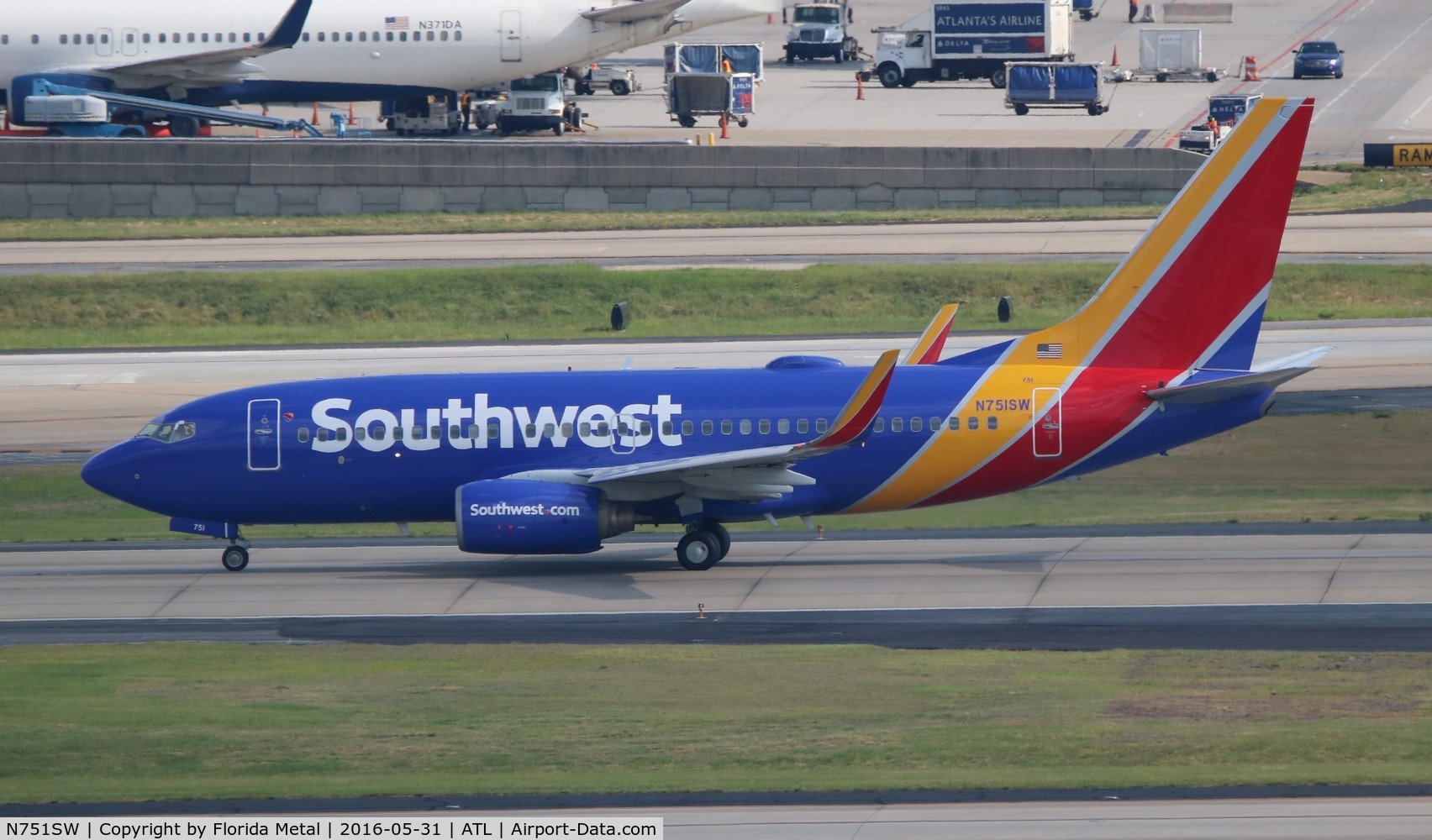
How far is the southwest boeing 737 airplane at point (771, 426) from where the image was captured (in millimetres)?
30719

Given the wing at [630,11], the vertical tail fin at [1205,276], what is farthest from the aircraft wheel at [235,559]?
the wing at [630,11]

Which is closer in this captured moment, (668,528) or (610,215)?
(668,528)

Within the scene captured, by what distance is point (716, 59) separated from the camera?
322ft

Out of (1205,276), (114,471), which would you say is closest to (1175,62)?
(1205,276)

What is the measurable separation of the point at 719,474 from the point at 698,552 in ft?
5.96

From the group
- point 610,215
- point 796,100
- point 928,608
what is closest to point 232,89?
point 610,215

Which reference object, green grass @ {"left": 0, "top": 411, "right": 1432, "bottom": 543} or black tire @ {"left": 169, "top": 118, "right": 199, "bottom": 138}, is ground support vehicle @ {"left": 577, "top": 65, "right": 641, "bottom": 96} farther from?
green grass @ {"left": 0, "top": 411, "right": 1432, "bottom": 543}

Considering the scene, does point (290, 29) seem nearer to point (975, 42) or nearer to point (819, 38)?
point (975, 42)

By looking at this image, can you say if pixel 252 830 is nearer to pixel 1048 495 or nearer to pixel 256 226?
pixel 1048 495

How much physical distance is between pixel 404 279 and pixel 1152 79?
5431 centimetres

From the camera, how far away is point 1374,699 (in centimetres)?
2192

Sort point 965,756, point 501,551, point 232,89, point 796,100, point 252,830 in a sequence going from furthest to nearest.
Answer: point 796,100, point 232,89, point 501,551, point 965,756, point 252,830

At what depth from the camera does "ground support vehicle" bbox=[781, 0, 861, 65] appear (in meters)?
112

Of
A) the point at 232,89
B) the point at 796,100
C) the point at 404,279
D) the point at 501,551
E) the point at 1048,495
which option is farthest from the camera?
the point at 796,100
